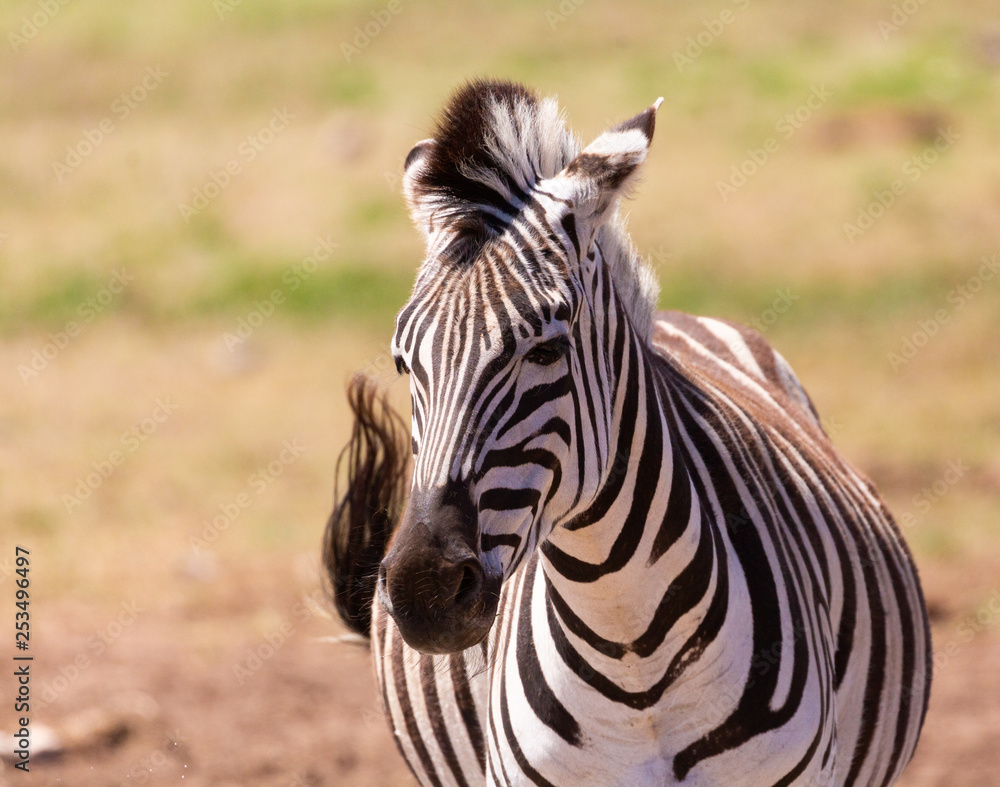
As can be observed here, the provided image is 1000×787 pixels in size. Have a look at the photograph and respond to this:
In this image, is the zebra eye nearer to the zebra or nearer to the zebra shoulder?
the zebra

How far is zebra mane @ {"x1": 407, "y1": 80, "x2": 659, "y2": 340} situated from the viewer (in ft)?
7.38

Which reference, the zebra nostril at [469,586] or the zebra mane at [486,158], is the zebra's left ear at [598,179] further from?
the zebra nostril at [469,586]

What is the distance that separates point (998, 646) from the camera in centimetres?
636

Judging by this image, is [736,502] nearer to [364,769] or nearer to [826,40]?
[364,769]

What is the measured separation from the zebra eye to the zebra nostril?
0.39 meters

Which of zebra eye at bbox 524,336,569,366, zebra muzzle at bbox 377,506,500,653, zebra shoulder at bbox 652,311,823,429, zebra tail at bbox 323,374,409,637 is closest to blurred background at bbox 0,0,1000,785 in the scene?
zebra tail at bbox 323,374,409,637

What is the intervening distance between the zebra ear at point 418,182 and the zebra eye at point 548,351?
1.42 feet

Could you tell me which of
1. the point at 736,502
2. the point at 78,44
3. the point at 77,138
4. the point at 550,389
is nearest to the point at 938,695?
the point at 736,502

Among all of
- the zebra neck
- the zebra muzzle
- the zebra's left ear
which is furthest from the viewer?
the zebra neck

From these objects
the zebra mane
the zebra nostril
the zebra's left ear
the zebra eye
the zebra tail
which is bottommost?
the zebra nostril

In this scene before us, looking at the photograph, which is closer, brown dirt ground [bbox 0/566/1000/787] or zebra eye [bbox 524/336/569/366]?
zebra eye [bbox 524/336/569/366]

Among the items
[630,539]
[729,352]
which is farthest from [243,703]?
[630,539]

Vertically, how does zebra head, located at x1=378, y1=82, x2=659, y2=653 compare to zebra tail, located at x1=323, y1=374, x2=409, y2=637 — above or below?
below

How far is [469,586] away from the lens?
1.97 metres
